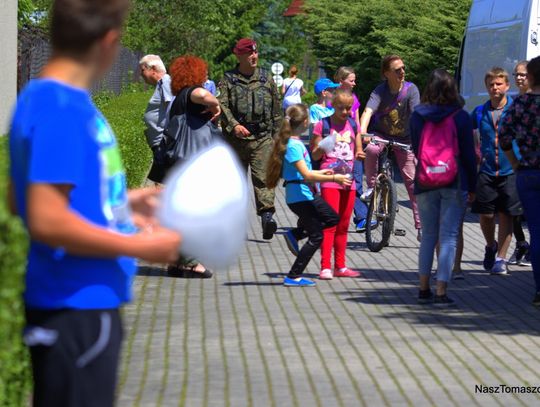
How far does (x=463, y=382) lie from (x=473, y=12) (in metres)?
12.2

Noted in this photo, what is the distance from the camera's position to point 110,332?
11.1 feet

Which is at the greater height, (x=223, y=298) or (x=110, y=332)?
(x=110, y=332)

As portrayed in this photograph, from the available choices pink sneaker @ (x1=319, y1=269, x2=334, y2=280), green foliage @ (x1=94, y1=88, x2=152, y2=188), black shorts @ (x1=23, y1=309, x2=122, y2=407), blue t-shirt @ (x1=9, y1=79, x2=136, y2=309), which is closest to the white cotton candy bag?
blue t-shirt @ (x1=9, y1=79, x2=136, y2=309)

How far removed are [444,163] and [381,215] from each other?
12.8 ft

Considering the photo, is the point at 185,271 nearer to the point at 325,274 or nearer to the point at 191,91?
the point at 325,274

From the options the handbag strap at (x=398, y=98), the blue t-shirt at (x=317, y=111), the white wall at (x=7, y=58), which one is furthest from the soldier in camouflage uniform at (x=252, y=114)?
the white wall at (x=7, y=58)

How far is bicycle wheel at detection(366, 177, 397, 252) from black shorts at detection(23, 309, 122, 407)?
9782 mm

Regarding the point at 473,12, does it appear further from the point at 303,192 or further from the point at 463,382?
the point at 463,382

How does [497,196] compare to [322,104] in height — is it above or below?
below

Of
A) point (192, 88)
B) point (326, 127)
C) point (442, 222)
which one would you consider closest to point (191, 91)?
point (192, 88)

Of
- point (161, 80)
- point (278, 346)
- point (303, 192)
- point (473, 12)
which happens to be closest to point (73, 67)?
point (278, 346)

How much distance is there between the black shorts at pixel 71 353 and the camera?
330 centimetres

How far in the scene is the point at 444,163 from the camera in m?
9.54

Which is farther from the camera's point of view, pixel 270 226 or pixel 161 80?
pixel 270 226
